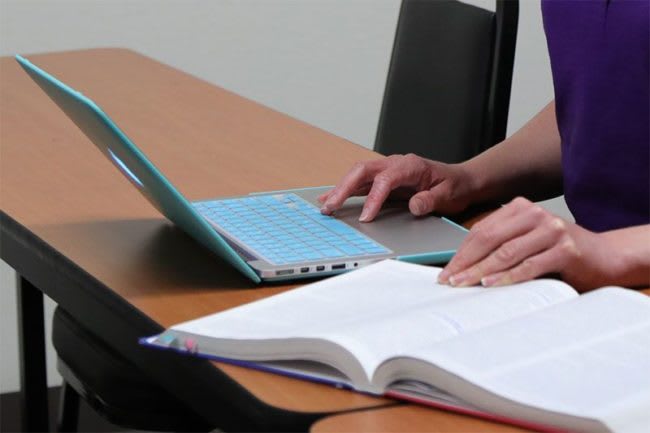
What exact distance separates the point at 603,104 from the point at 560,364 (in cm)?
59

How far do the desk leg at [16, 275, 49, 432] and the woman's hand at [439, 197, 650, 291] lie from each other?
0.89 m

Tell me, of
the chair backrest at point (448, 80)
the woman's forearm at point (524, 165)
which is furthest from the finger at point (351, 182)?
the chair backrest at point (448, 80)

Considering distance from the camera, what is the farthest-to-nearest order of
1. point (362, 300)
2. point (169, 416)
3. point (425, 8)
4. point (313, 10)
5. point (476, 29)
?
point (313, 10) < point (425, 8) < point (476, 29) < point (169, 416) < point (362, 300)

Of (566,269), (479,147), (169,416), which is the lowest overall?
(169,416)

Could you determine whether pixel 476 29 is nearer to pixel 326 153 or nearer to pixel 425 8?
pixel 425 8

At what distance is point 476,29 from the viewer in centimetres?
172

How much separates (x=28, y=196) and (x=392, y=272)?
47 cm

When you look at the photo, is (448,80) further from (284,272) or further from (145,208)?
(284,272)

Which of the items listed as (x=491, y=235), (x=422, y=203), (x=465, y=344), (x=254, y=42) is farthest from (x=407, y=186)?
(x=254, y=42)

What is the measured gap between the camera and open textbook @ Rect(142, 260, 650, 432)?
743mm

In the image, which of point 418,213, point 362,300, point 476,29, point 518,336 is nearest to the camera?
point 518,336

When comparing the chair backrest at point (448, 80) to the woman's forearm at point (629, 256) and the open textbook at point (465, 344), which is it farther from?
the open textbook at point (465, 344)

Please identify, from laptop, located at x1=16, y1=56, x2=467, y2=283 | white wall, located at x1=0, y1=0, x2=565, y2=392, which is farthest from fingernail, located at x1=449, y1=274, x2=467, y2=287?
white wall, located at x1=0, y1=0, x2=565, y2=392

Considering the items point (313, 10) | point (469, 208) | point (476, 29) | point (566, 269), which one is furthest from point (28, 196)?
point (313, 10)
